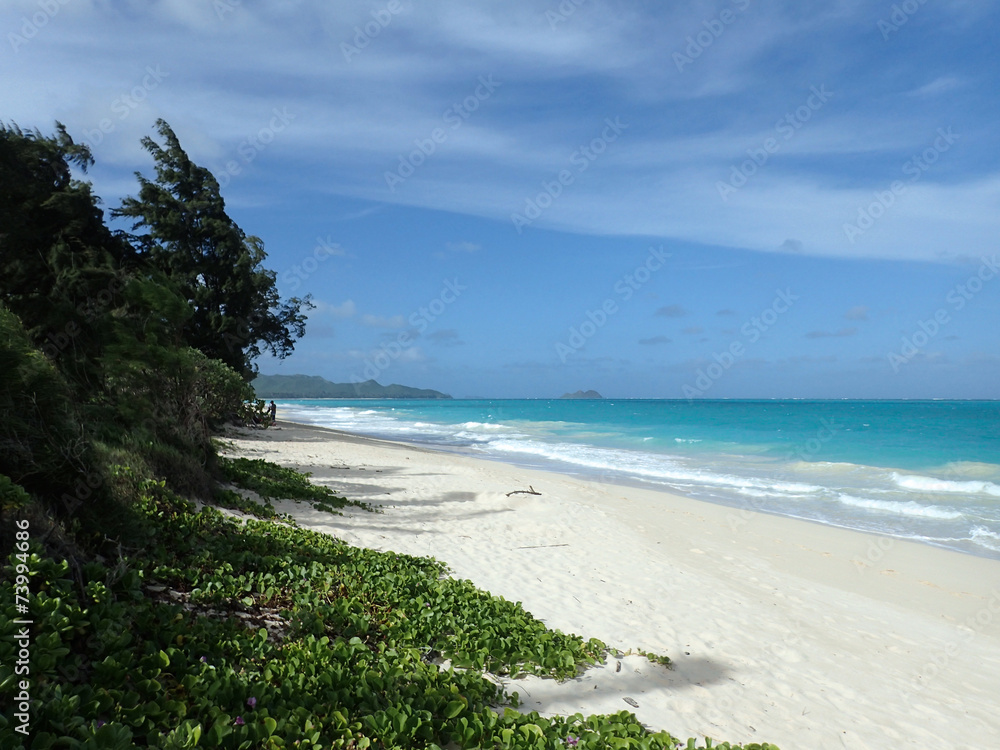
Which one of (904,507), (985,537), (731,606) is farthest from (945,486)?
(731,606)

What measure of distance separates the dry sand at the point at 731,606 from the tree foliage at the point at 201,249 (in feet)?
53.1

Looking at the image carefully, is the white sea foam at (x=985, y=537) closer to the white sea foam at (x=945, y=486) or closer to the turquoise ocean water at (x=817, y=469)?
the turquoise ocean water at (x=817, y=469)

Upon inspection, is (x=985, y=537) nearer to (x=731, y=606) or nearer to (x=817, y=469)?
(x=731, y=606)

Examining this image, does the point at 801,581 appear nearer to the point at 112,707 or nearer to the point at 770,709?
the point at 770,709

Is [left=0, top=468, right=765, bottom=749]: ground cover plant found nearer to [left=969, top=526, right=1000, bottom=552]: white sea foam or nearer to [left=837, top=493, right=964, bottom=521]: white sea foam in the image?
[left=969, top=526, right=1000, bottom=552]: white sea foam

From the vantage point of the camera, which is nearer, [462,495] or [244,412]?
[462,495]

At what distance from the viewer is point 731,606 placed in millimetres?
7492

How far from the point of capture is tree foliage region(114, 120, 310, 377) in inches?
1077

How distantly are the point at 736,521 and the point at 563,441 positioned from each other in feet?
82.4

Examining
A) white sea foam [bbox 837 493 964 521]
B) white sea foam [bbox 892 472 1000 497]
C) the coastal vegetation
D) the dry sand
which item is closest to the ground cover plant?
the coastal vegetation

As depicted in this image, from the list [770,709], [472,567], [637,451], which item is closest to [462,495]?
[472,567]

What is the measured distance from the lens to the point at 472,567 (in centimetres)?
830

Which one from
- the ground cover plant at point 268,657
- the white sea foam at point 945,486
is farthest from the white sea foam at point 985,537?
the ground cover plant at point 268,657

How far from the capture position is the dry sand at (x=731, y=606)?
4.75m
